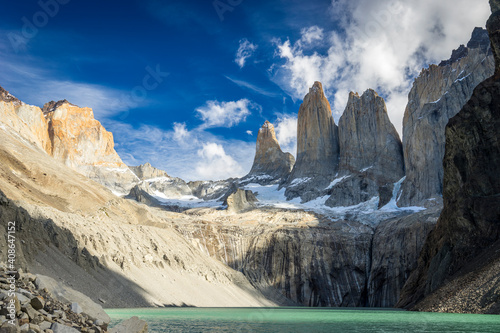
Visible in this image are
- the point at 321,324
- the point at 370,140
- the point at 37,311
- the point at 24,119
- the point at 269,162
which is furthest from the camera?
the point at 269,162

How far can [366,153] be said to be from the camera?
469ft

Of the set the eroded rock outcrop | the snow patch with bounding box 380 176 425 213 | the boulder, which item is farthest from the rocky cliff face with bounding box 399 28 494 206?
the eroded rock outcrop

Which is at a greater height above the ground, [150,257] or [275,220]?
[275,220]

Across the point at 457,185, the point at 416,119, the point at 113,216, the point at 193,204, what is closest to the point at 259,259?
the point at 113,216

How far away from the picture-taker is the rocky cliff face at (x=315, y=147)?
505 feet

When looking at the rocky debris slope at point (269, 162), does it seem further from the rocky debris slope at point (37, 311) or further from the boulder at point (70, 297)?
the rocky debris slope at point (37, 311)

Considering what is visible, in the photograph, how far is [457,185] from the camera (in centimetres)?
5262

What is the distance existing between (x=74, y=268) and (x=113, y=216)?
26079 mm

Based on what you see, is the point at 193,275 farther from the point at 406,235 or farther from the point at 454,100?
the point at 454,100

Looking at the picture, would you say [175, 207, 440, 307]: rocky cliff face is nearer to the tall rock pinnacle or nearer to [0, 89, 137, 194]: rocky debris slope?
the tall rock pinnacle

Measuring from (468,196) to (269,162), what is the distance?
146 metres

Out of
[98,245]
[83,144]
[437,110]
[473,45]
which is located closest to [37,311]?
[98,245]

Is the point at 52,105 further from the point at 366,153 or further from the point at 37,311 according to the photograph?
the point at 37,311

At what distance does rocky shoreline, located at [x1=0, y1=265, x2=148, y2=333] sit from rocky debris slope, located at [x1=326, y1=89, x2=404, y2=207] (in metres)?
115
